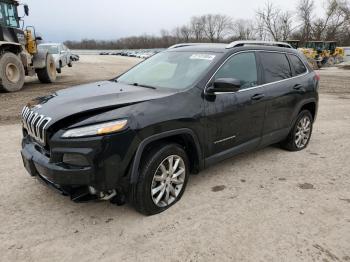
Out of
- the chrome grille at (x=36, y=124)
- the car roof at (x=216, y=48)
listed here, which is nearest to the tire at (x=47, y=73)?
the car roof at (x=216, y=48)

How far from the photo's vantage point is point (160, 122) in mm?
3201

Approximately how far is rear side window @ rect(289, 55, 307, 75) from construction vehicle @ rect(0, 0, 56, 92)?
9709 millimetres

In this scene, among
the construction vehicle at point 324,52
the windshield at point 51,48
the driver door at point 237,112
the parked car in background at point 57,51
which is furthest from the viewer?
the construction vehicle at point 324,52

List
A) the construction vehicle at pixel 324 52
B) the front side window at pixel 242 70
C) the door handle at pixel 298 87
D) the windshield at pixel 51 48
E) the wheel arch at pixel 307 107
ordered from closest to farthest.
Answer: the front side window at pixel 242 70 → the door handle at pixel 298 87 → the wheel arch at pixel 307 107 → the windshield at pixel 51 48 → the construction vehicle at pixel 324 52

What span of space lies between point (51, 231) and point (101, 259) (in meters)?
0.68

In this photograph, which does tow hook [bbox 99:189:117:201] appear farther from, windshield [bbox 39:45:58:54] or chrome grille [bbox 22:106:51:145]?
windshield [bbox 39:45:58:54]

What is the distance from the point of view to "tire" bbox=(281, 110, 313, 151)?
5287 mm

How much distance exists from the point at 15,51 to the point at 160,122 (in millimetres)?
11150

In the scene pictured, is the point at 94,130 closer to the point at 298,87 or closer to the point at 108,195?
the point at 108,195

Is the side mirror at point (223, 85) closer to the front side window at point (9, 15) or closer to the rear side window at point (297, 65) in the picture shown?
the rear side window at point (297, 65)

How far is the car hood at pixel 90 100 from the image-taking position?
3.08 meters

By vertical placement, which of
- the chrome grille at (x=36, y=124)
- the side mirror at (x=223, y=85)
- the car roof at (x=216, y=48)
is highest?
the car roof at (x=216, y=48)

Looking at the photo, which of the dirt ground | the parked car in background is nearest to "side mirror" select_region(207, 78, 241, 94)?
the dirt ground

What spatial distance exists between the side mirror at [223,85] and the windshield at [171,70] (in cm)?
23
